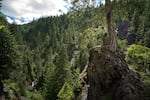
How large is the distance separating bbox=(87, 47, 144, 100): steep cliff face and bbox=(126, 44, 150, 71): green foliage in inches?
552

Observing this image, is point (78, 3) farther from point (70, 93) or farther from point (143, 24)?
point (143, 24)

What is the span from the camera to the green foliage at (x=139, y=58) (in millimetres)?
38562

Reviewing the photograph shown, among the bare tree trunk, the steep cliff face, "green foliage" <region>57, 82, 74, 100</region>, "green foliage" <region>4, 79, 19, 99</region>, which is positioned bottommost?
"green foliage" <region>57, 82, 74, 100</region>

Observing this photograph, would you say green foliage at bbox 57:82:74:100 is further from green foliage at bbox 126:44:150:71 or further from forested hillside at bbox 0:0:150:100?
green foliage at bbox 126:44:150:71

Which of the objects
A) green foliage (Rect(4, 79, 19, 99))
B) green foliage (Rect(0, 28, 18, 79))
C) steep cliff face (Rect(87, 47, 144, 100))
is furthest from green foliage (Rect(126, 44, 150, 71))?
green foliage (Rect(4, 79, 19, 99))

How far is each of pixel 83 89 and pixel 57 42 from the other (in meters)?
97.8

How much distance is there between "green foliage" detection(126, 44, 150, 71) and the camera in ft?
127

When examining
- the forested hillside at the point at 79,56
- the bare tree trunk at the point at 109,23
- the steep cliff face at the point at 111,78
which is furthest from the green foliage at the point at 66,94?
the bare tree trunk at the point at 109,23

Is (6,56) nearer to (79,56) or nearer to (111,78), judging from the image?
(111,78)

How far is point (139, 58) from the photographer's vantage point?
39625 millimetres

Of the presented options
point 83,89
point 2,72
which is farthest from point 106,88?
point 2,72

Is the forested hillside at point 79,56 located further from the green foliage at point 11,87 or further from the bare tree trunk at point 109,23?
the bare tree trunk at point 109,23

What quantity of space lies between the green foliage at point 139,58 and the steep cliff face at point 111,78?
46.0ft

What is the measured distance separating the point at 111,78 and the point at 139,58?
17.2 meters
